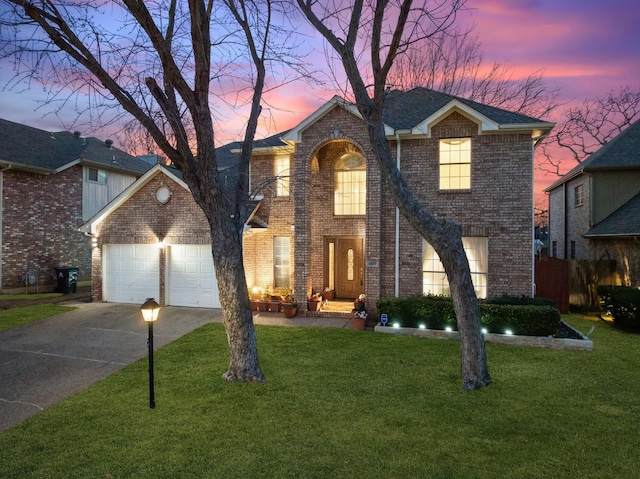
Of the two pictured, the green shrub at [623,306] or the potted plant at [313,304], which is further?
the potted plant at [313,304]

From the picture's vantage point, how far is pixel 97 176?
824 inches

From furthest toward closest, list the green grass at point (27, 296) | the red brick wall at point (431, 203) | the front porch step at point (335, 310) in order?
1. the green grass at point (27, 296)
2. the front porch step at point (335, 310)
3. the red brick wall at point (431, 203)

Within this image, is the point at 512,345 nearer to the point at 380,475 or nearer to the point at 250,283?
the point at 380,475

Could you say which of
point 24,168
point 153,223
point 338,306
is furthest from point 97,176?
point 338,306

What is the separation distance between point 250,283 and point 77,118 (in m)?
8.54

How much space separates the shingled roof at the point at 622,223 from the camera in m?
13.9

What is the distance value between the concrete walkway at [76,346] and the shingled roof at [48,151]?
738cm

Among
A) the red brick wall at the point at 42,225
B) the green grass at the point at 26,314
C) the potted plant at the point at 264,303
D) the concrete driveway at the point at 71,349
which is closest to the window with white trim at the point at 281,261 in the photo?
the potted plant at the point at 264,303

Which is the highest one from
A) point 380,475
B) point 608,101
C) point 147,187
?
point 608,101

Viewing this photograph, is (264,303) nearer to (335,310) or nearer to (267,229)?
(335,310)

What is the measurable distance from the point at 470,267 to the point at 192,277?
949 cm

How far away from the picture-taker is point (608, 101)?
2453 cm

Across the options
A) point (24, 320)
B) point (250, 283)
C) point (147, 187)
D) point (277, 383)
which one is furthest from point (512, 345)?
point (24, 320)

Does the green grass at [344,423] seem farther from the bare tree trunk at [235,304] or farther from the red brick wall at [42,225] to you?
the red brick wall at [42,225]
